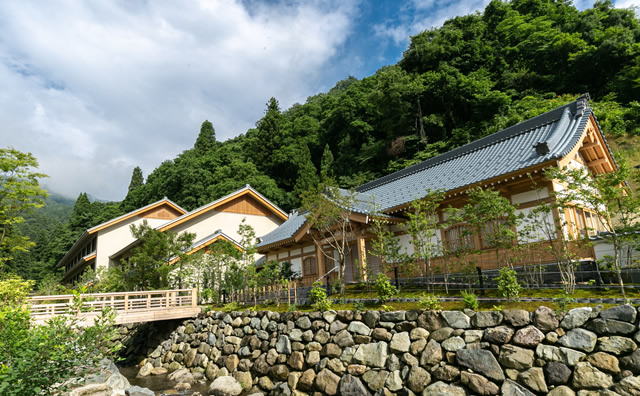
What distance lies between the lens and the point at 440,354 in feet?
23.9

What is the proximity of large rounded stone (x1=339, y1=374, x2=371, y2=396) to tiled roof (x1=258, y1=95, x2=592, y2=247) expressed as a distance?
6.40m

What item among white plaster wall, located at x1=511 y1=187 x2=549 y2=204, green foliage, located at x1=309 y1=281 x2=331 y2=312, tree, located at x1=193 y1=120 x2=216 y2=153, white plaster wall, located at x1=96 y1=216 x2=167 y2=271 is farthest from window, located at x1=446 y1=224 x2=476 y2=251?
tree, located at x1=193 y1=120 x2=216 y2=153

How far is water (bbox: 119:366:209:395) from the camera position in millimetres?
11383

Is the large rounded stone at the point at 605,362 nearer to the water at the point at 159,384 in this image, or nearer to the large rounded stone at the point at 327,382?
the large rounded stone at the point at 327,382

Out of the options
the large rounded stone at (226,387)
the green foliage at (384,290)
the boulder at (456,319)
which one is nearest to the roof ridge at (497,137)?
the green foliage at (384,290)

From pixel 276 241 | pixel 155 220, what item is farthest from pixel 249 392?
pixel 155 220

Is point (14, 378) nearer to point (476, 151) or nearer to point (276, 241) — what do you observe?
point (276, 241)

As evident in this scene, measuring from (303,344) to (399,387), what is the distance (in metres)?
3.23

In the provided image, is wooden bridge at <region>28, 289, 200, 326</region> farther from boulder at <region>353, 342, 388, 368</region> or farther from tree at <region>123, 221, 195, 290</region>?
boulder at <region>353, 342, 388, 368</region>

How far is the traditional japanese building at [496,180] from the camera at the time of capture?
11.3 meters

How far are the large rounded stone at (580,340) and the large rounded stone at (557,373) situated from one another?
35 cm

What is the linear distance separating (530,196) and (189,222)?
20.1 m

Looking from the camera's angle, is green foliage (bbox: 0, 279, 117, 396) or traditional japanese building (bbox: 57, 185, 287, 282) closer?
green foliage (bbox: 0, 279, 117, 396)

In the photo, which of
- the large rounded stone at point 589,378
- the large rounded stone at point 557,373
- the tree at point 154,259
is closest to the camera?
the large rounded stone at point 589,378
